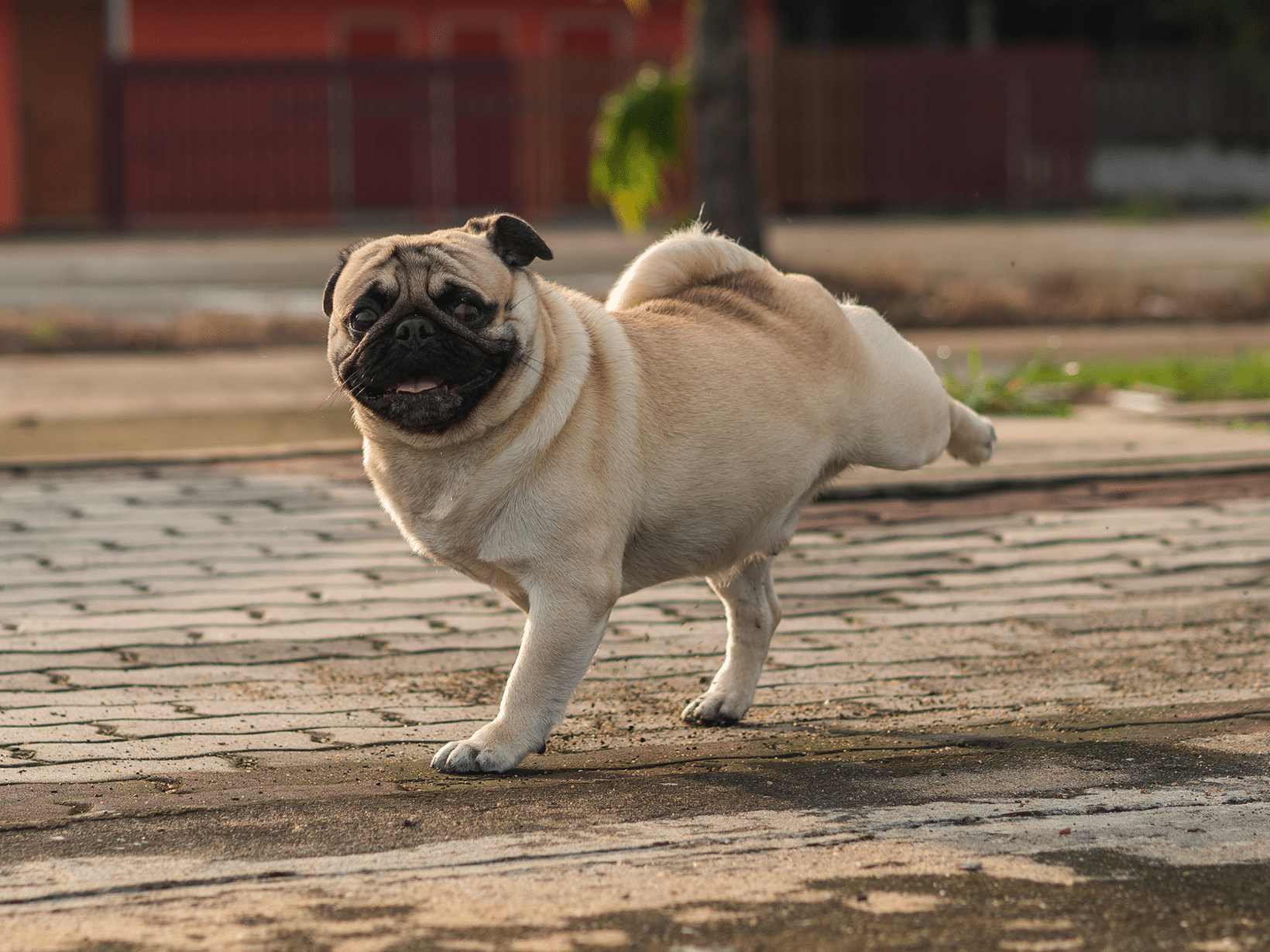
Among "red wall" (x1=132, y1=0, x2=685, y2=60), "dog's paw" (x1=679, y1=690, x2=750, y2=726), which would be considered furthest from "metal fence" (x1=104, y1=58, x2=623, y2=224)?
"dog's paw" (x1=679, y1=690, x2=750, y2=726)

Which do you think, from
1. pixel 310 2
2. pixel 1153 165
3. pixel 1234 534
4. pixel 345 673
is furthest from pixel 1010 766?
pixel 1153 165

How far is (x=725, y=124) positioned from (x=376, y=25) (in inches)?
514

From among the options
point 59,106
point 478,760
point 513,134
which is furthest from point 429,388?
point 59,106

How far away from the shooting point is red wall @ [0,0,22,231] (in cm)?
2352

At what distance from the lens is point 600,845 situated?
361 centimetres

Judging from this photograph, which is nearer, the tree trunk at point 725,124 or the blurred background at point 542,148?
the tree trunk at point 725,124

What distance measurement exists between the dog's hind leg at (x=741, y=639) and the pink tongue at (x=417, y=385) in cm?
108

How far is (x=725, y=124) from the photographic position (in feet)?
44.1

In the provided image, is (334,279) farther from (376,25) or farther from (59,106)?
(376,25)

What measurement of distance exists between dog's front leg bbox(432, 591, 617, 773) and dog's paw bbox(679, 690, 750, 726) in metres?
0.58

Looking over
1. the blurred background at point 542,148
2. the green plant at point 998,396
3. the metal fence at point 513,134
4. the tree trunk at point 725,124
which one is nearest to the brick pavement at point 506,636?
the green plant at point 998,396

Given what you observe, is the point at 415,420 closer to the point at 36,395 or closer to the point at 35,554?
the point at 35,554

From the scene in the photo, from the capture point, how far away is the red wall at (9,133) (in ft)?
77.2

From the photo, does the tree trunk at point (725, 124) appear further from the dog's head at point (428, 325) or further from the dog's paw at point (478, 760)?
the dog's paw at point (478, 760)
